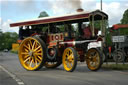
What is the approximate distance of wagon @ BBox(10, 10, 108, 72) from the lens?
10.3 m

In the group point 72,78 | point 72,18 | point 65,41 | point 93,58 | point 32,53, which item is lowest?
point 72,78

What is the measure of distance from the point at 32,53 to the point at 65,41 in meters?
2.01

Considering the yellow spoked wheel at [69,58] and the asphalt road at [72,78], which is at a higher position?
the yellow spoked wheel at [69,58]

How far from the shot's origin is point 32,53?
11.5 metres

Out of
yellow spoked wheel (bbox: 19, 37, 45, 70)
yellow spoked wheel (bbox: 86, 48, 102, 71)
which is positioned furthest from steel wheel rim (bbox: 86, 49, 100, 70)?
yellow spoked wheel (bbox: 19, 37, 45, 70)

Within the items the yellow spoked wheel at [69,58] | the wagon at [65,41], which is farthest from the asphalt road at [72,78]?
the wagon at [65,41]

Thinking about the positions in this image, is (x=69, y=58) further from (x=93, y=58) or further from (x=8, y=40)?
(x=8, y=40)

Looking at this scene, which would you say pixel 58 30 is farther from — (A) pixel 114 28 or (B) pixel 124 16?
(B) pixel 124 16

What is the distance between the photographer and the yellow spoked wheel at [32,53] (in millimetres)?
10961

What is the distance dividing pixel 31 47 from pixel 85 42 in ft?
10.8

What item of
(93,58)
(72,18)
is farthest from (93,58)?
(72,18)

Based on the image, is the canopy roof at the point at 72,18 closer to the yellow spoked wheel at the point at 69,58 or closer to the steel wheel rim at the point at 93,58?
the yellow spoked wheel at the point at 69,58

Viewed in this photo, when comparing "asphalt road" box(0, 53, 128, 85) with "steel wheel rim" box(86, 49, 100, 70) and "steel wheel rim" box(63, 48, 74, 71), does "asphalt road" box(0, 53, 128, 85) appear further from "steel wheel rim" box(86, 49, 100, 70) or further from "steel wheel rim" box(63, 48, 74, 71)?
"steel wheel rim" box(86, 49, 100, 70)

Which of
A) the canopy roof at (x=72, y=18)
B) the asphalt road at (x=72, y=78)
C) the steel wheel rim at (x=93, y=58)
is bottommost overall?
the asphalt road at (x=72, y=78)
